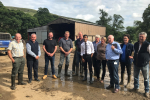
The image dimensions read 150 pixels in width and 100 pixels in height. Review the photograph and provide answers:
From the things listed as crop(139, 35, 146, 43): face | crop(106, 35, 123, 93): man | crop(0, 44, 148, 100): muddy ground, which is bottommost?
crop(0, 44, 148, 100): muddy ground

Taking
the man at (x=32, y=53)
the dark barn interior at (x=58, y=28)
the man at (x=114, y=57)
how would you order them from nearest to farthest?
1. the man at (x=114, y=57)
2. the man at (x=32, y=53)
3. the dark barn interior at (x=58, y=28)

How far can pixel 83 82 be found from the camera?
16.4 feet

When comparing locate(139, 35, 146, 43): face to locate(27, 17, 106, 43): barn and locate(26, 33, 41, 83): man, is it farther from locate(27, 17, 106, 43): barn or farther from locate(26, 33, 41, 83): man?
locate(27, 17, 106, 43): barn

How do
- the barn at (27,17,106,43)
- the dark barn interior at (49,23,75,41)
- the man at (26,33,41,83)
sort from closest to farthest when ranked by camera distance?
1. the man at (26,33,41,83)
2. the barn at (27,17,106,43)
3. the dark barn interior at (49,23,75,41)

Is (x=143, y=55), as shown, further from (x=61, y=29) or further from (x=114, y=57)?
(x=61, y=29)

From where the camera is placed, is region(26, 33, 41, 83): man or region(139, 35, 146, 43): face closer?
region(139, 35, 146, 43): face

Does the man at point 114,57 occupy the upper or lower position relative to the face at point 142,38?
lower

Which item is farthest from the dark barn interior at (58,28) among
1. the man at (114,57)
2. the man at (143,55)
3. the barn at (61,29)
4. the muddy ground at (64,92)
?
the man at (143,55)

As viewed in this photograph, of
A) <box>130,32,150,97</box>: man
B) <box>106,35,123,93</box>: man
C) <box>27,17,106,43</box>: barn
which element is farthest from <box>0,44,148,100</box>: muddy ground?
<box>27,17,106,43</box>: barn

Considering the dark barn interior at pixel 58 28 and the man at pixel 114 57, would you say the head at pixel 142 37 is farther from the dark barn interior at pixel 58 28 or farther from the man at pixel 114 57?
the dark barn interior at pixel 58 28

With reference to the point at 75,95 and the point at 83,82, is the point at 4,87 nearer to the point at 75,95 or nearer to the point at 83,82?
the point at 75,95

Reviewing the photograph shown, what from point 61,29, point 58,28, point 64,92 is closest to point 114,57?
point 64,92

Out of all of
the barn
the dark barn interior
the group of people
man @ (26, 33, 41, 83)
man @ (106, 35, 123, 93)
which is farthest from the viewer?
the dark barn interior

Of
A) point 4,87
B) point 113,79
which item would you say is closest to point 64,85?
point 113,79
